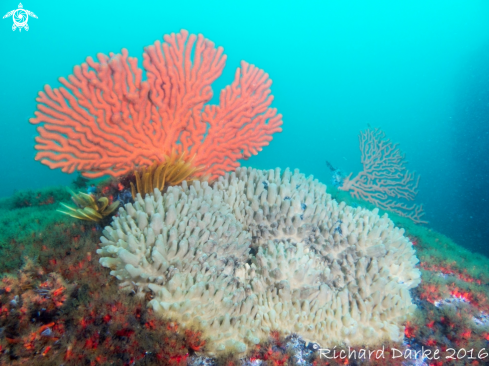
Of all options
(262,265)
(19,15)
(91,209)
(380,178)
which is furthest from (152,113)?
(19,15)

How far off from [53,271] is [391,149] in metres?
12.5

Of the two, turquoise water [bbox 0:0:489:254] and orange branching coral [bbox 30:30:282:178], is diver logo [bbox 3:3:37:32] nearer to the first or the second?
orange branching coral [bbox 30:30:282:178]

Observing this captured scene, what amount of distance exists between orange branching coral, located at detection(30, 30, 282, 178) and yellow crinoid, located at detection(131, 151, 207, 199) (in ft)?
0.61

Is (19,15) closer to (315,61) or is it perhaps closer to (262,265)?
(262,265)

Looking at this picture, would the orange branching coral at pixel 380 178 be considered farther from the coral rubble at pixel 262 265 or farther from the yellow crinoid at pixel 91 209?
the yellow crinoid at pixel 91 209

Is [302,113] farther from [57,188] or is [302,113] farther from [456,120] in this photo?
[57,188]

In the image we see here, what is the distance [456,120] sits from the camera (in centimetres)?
3153

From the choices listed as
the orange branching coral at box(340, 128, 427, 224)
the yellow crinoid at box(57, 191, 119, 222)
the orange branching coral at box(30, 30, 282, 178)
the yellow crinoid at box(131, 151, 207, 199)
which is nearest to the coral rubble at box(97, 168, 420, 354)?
the yellow crinoid at box(131, 151, 207, 199)

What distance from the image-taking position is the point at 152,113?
152 inches

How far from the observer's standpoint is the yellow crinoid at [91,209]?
3.08m

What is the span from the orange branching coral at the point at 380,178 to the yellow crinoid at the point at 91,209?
967 centimetres

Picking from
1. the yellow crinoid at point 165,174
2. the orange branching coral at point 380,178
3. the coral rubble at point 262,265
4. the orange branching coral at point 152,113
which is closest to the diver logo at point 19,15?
the orange branching coral at point 152,113

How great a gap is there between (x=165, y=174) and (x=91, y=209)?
102 cm

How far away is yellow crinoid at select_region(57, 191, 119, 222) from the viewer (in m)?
3.08
